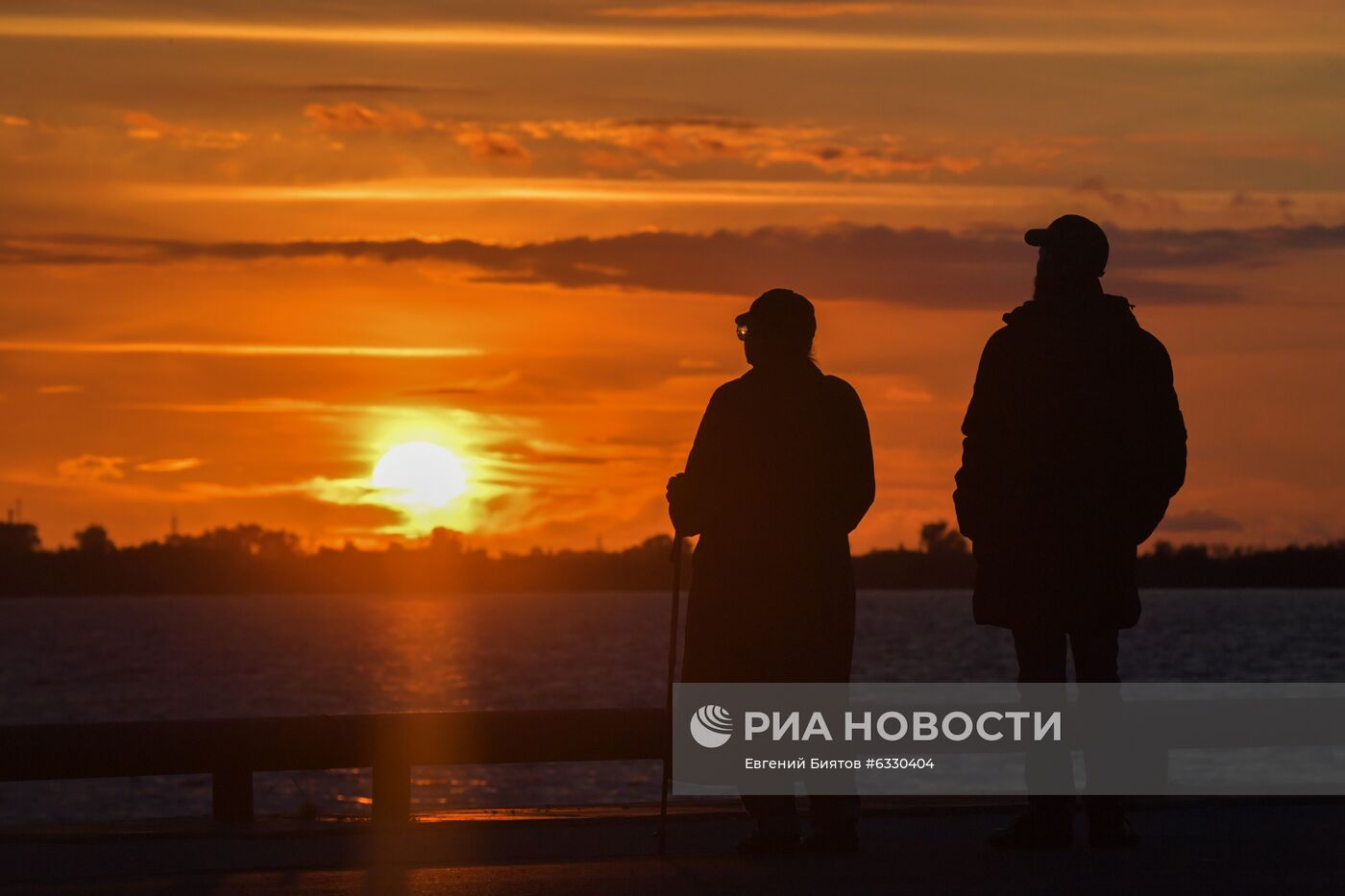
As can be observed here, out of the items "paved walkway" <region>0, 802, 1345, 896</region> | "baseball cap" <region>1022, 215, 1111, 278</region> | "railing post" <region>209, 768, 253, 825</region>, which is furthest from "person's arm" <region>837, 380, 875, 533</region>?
"railing post" <region>209, 768, 253, 825</region>

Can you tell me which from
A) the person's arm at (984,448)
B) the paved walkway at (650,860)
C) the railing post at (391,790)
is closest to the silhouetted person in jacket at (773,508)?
the person's arm at (984,448)

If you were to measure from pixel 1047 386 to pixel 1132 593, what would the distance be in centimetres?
83

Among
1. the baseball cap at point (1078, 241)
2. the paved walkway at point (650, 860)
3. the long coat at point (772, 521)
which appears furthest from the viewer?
the long coat at point (772, 521)

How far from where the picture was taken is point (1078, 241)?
739 cm

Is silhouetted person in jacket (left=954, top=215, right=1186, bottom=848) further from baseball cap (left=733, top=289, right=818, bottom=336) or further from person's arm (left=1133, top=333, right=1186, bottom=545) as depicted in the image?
baseball cap (left=733, top=289, right=818, bottom=336)

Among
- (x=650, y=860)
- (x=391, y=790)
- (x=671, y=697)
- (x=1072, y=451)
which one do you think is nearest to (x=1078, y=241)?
(x=1072, y=451)

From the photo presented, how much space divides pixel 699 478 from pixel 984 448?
3.52 feet

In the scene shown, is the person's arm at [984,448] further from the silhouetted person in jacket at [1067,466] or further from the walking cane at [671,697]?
Result: the walking cane at [671,697]

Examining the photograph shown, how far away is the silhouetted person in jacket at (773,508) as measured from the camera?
25.3ft

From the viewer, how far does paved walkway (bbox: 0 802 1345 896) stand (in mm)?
6754

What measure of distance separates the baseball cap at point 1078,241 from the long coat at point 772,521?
983 millimetres

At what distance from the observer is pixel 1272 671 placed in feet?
262

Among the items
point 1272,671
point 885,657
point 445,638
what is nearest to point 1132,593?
point 1272,671

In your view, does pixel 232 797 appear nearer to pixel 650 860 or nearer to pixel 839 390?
pixel 650 860
